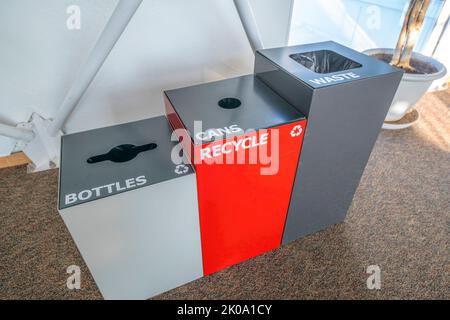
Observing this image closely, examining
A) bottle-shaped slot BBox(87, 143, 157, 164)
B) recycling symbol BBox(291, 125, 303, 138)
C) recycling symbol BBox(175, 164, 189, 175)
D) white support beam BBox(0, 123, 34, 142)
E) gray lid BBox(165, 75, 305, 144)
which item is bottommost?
white support beam BBox(0, 123, 34, 142)

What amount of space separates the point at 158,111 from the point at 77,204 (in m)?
0.86

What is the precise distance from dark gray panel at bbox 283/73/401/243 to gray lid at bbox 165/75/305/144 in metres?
0.09

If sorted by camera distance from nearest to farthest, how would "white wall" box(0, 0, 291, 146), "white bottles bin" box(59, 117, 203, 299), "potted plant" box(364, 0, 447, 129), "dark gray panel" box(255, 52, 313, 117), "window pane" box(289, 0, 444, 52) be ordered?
"white bottles bin" box(59, 117, 203, 299), "dark gray panel" box(255, 52, 313, 117), "white wall" box(0, 0, 291, 146), "potted plant" box(364, 0, 447, 129), "window pane" box(289, 0, 444, 52)

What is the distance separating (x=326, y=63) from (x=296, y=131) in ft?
1.31

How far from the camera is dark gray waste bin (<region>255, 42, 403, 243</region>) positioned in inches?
30.6

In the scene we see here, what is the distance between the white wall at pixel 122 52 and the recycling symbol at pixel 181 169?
70 centimetres

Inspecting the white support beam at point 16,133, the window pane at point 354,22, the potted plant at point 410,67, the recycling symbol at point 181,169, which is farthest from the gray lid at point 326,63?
the white support beam at point 16,133

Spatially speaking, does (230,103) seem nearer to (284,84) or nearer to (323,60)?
(284,84)

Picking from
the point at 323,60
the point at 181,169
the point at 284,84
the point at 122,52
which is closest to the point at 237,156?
the point at 181,169

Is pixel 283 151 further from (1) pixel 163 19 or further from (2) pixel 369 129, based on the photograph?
(1) pixel 163 19

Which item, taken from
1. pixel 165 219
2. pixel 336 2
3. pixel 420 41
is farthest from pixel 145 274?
pixel 420 41

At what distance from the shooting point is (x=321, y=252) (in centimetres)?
105

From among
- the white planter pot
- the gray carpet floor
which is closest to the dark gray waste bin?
the gray carpet floor

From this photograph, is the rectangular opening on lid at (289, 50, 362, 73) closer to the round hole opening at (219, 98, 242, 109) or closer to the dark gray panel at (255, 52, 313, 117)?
the dark gray panel at (255, 52, 313, 117)
